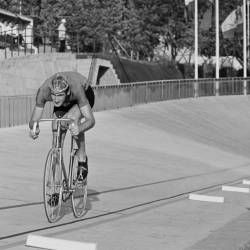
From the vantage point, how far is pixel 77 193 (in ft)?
29.4

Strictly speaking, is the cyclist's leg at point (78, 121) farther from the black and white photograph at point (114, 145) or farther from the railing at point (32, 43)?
the railing at point (32, 43)

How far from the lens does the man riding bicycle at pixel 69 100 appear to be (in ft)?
26.2

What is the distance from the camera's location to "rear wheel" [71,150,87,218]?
877cm

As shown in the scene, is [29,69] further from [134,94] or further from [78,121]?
[78,121]

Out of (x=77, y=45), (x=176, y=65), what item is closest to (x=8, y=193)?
(x=77, y=45)

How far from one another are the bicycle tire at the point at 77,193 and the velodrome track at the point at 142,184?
11cm

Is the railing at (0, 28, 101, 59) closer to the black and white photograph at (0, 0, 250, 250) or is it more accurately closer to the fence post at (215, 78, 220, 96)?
the black and white photograph at (0, 0, 250, 250)

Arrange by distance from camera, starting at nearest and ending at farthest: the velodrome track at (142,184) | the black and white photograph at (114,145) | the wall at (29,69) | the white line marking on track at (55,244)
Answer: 1. the white line marking on track at (55,244)
2. the velodrome track at (142,184)
3. the black and white photograph at (114,145)
4. the wall at (29,69)

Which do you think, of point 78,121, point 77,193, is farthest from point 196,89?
point 78,121

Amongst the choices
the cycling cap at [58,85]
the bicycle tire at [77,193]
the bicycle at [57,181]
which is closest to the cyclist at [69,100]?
the cycling cap at [58,85]

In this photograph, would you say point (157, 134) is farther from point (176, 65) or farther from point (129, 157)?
point (176, 65)

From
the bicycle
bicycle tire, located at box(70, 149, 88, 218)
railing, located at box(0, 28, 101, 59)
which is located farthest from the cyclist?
railing, located at box(0, 28, 101, 59)

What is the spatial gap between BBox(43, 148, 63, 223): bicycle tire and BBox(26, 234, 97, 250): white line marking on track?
4.00ft

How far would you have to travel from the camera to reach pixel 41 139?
19641mm
